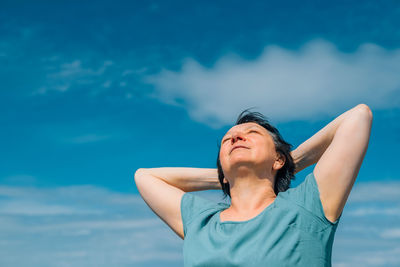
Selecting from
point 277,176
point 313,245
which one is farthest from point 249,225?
point 277,176

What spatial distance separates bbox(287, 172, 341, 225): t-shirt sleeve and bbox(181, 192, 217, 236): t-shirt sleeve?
0.77 metres

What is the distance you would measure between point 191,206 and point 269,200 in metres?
0.68

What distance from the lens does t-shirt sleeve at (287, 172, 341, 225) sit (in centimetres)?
282

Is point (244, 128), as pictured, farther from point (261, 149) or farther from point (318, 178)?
point (318, 178)

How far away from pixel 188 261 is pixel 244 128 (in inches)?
43.5

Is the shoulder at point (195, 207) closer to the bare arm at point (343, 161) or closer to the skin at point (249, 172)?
the skin at point (249, 172)

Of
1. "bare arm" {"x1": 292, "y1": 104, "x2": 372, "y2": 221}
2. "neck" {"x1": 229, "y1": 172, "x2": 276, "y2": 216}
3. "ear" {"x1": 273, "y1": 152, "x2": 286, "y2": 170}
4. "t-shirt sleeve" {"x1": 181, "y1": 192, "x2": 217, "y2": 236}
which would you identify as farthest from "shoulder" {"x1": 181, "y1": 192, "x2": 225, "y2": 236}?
"bare arm" {"x1": 292, "y1": 104, "x2": 372, "y2": 221}

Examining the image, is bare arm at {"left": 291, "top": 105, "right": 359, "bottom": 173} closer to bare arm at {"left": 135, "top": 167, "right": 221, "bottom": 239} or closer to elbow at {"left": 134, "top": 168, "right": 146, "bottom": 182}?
bare arm at {"left": 135, "top": 167, "right": 221, "bottom": 239}

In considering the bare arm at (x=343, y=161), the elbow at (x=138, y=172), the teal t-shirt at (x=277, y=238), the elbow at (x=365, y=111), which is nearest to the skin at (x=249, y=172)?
the teal t-shirt at (x=277, y=238)

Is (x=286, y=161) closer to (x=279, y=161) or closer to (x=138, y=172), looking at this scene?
(x=279, y=161)

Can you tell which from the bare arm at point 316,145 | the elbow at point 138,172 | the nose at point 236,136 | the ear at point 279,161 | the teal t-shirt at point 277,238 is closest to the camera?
the teal t-shirt at point 277,238

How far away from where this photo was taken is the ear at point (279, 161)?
3418mm

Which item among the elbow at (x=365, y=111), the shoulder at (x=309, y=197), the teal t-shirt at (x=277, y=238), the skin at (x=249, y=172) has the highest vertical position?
the elbow at (x=365, y=111)

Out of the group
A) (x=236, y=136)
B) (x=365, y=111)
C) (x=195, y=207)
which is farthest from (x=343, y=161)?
(x=195, y=207)
